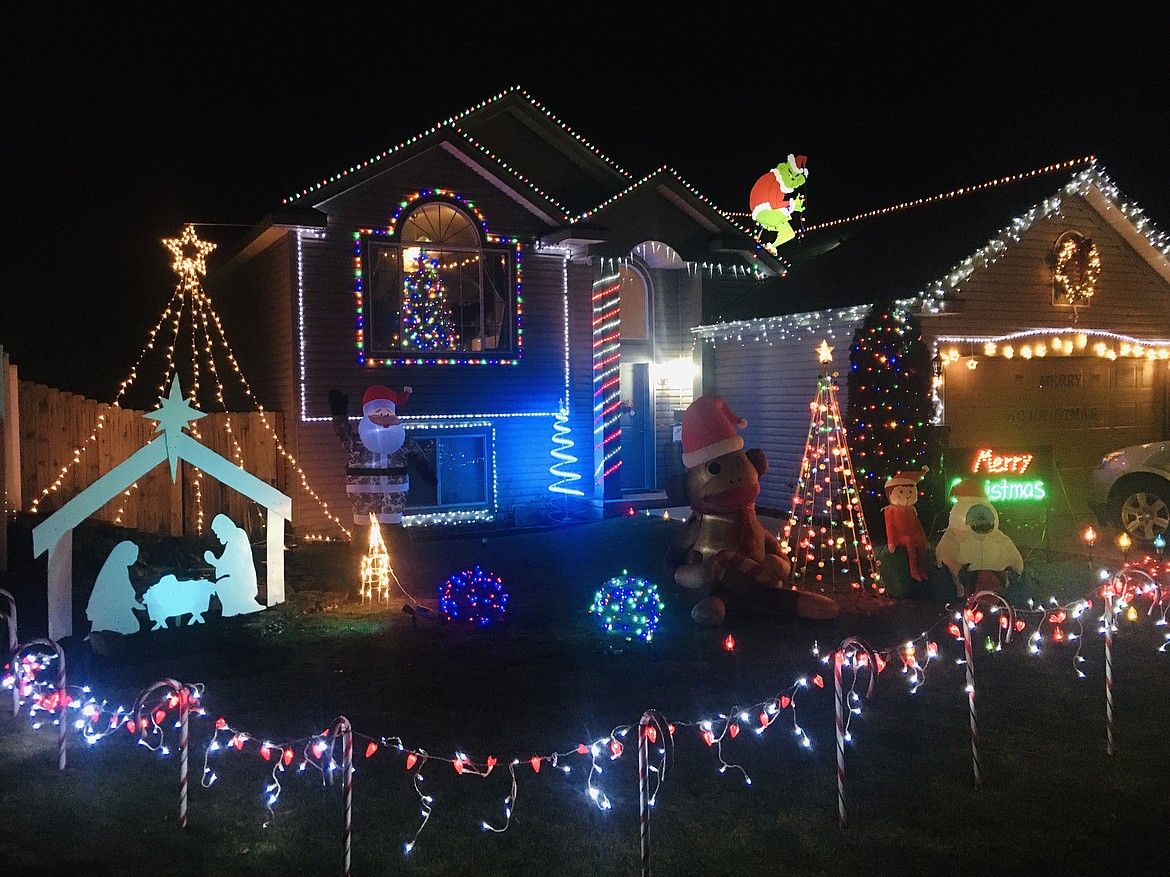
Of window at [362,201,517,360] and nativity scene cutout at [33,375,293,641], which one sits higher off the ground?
window at [362,201,517,360]

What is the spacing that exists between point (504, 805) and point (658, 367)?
1339 centimetres

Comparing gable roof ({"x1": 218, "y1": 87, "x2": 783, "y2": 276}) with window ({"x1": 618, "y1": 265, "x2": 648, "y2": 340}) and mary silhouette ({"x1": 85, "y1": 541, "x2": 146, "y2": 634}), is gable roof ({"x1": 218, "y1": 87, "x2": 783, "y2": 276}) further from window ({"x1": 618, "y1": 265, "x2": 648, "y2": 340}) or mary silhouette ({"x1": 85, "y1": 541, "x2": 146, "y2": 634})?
mary silhouette ({"x1": 85, "y1": 541, "x2": 146, "y2": 634})

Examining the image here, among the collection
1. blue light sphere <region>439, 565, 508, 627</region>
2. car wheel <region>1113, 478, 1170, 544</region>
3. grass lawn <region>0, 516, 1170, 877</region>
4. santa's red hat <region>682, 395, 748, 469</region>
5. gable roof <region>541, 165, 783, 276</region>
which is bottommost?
grass lawn <region>0, 516, 1170, 877</region>

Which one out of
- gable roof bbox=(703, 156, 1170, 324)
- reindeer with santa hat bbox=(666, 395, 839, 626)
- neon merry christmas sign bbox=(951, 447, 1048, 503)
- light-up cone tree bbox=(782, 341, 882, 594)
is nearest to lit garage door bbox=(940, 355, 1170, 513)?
gable roof bbox=(703, 156, 1170, 324)

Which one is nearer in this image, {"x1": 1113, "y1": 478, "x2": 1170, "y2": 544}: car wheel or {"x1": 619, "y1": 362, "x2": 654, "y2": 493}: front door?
{"x1": 1113, "y1": 478, "x2": 1170, "y2": 544}: car wheel

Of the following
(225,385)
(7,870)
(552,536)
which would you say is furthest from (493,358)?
(7,870)

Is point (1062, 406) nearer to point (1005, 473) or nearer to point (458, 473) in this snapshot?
point (1005, 473)

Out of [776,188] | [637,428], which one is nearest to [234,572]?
[637,428]

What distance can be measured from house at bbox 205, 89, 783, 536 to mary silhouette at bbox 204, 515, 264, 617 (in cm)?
491

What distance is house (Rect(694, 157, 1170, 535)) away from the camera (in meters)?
15.5

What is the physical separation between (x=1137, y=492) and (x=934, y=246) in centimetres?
521

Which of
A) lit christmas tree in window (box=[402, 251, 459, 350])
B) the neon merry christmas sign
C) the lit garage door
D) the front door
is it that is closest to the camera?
the neon merry christmas sign

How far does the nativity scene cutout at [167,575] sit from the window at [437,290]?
542cm

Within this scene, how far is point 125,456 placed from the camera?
13.2 metres
